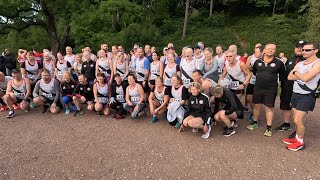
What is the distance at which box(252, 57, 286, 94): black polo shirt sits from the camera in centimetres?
490

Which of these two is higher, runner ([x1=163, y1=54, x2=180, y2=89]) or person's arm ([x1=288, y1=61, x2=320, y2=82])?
person's arm ([x1=288, y1=61, x2=320, y2=82])

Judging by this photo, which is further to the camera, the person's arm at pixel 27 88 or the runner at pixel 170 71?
the person's arm at pixel 27 88

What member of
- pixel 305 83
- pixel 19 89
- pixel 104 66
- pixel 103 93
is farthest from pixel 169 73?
pixel 19 89

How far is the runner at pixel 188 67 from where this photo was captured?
592cm

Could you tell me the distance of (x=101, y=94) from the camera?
21.5 ft

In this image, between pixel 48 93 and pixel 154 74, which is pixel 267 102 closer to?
pixel 154 74

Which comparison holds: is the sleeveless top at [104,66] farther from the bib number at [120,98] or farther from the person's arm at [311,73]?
the person's arm at [311,73]

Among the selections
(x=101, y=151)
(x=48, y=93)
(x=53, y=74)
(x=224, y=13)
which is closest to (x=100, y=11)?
(x=53, y=74)

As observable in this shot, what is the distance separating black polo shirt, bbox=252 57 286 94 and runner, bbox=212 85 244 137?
61cm

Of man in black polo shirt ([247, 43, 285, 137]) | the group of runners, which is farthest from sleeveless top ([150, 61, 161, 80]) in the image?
man in black polo shirt ([247, 43, 285, 137])

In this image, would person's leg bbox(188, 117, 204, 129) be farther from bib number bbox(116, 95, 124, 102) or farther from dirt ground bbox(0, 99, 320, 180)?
bib number bbox(116, 95, 124, 102)

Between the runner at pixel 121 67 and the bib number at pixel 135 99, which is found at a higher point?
the runner at pixel 121 67

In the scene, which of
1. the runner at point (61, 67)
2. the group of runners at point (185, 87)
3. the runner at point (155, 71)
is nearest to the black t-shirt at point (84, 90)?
the group of runners at point (185, 87)

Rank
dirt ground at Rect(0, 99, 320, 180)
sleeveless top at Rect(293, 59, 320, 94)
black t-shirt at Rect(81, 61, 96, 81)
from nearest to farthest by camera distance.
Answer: dirt ground at Rect(0, 99, 320, 180)
sleeveless top at Rect(293, 59, 320, 94)
black t-shirt at Rect(81, 61, 96, 81)
